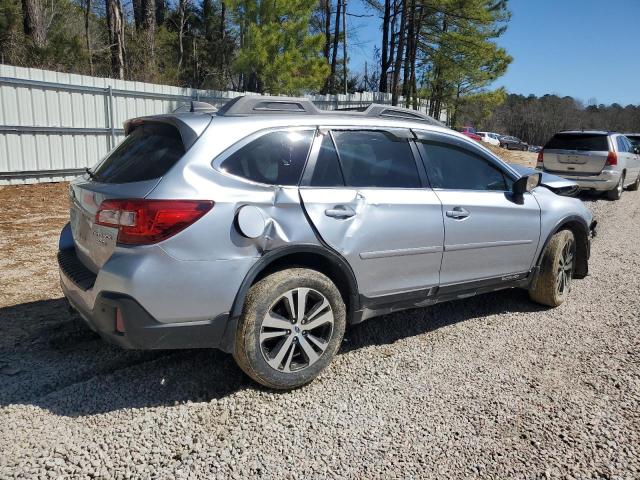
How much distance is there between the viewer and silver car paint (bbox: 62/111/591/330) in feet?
8.60

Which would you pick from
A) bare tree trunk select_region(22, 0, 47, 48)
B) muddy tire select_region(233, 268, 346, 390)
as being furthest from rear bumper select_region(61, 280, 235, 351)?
bare tree trunk select_region(22, 0, 47, 48)

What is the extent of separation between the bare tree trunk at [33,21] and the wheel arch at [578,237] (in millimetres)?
14217

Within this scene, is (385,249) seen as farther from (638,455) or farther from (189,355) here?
(638,455)

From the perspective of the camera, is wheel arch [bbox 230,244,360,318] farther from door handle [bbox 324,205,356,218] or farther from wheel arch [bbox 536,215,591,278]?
wheel arch [bbox 536,215,591,278]

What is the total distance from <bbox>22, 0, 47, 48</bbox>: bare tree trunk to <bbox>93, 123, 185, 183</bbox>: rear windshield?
42.1 ft

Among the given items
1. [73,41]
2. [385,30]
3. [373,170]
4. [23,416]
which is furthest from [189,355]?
[385,30]

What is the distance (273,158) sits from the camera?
120 inches

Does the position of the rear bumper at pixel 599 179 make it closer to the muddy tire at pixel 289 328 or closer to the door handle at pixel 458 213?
Result: the door handle at pixel 458 213

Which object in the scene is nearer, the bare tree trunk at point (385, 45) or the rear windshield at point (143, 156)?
the rear windshield at point (143, 156)

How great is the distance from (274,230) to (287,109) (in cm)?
98

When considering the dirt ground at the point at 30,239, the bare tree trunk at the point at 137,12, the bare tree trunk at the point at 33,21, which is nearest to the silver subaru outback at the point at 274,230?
the dirt ground at the point at 30,239

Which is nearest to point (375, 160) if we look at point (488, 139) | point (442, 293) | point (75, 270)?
point (442, 293)

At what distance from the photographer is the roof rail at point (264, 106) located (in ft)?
10.4

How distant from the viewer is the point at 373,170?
3465 mm
